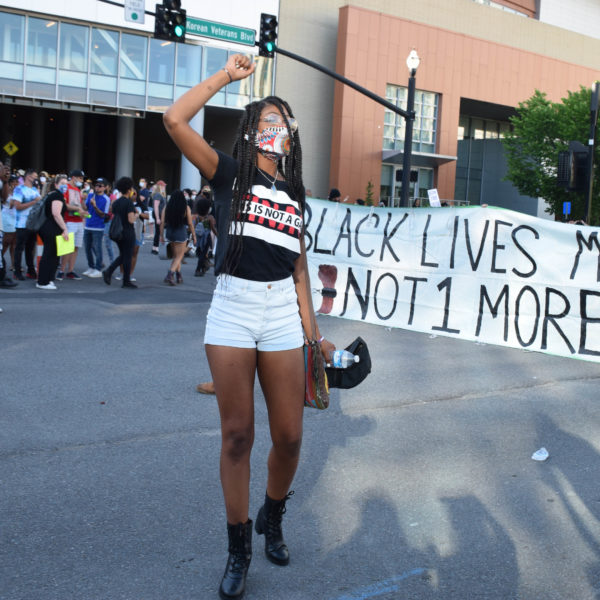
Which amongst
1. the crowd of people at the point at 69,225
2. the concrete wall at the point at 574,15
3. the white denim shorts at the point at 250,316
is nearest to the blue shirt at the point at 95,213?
the crowd of people at the point at 69,225

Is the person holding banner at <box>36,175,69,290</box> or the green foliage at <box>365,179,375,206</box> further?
the green foliage at <box>365,179,375,206</box>

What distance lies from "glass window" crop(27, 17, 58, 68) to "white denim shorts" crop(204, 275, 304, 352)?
33.8 m

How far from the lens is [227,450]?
3121mm

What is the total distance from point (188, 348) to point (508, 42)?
42.6 meters

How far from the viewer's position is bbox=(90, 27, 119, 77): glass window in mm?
34188

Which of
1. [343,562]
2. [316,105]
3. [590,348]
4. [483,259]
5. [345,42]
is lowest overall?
[343,562]

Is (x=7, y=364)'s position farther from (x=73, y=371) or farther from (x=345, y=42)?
(x=345, y=42)

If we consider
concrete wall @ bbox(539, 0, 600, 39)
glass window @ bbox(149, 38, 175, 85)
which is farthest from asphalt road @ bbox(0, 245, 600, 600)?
concrete wall @ bbox(539, 0, 600, 39)

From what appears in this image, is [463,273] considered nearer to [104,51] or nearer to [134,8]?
[134,8]

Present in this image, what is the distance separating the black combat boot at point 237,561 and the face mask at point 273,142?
1.56 metres

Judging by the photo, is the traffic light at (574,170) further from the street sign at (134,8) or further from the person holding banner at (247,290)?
the person holding banner at (247,290)

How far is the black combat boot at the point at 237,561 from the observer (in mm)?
3086

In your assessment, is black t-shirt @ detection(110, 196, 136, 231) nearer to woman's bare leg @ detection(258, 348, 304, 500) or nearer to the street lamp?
the street lamp

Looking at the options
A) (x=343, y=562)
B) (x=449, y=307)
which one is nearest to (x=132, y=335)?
(x=449, y=307)
